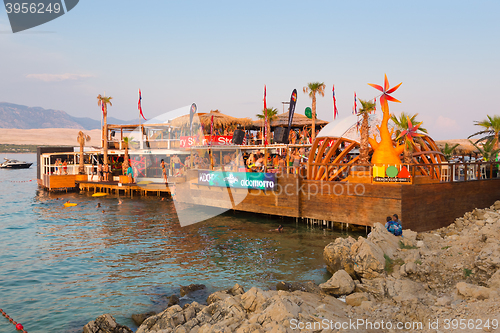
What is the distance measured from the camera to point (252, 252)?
16797mm

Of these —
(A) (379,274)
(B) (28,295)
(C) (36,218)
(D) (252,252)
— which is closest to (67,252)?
(B) (28,295)

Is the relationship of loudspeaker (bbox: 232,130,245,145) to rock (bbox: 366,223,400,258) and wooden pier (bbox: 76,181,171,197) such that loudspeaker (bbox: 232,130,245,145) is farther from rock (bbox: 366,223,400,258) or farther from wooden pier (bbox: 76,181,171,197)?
rock (bbox: 366,223,400,258)

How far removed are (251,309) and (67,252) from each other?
11967 mm

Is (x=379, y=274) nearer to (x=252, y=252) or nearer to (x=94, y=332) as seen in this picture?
(x=252, y=252)

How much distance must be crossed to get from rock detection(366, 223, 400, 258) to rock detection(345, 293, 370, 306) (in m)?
3.63

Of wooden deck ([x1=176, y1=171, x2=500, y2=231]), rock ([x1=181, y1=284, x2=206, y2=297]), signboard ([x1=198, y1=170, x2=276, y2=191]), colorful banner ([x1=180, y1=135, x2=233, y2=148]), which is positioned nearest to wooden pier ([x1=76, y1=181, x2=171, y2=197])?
colorful banner ([x1=180, y1=135, x2=233, y2=148])

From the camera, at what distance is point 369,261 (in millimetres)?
12234

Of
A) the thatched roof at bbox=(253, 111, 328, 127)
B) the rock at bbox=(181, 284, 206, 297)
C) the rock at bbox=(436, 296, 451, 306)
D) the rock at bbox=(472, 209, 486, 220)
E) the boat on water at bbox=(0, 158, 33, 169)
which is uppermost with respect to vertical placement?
the thatched roof at bbox=(253, 111, 328, 127)

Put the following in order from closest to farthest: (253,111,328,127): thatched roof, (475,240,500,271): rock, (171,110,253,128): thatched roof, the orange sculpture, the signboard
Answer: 1. (475,240,500,271): rock
2. the orange sculpture
3. the signboard
4. (253,111,328,127): thatched roof
5. (171,110,253,128): thatched roof

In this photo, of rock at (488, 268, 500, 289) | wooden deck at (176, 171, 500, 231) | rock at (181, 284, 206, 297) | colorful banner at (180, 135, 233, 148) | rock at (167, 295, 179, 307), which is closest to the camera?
rock at (488, 268, 500, 289)

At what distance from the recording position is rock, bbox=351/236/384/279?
39.6 ft

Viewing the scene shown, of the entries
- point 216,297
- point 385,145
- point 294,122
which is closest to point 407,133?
point 385,145

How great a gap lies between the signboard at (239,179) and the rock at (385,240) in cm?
876

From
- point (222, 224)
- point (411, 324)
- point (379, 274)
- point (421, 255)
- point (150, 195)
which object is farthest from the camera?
point (150, 195)
